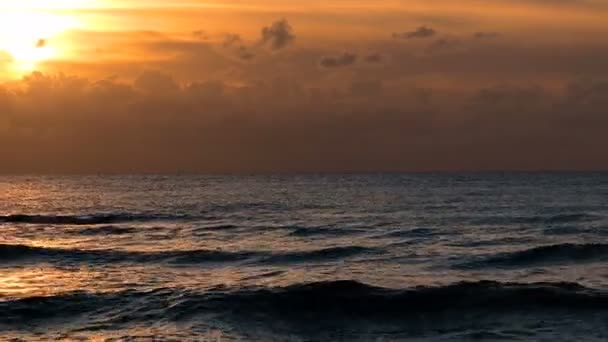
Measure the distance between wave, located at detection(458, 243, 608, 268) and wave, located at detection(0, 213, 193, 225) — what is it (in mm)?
33709

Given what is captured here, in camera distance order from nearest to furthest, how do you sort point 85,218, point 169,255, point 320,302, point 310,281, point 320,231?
point 320,302
point 310,281
point 169,255
point 320,231
point 85,218

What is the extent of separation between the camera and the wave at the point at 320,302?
24314 mm

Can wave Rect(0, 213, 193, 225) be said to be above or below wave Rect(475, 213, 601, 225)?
above

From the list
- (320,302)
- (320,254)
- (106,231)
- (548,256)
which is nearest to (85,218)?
(106,231)

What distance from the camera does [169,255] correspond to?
38.5m

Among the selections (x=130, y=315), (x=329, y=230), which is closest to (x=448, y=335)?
(x=130, y=315)

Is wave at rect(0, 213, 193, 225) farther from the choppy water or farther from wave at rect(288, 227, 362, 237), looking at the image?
wave at rect(288, 227, 362, 237)

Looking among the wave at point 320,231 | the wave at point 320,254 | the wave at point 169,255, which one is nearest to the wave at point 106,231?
the wave at point 169,255

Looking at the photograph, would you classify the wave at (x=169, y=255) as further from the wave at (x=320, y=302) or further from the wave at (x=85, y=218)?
the wave at (x=85, y=218)

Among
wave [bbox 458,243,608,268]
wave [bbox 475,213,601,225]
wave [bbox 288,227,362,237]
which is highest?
wave [bbox 288,227,362,237]

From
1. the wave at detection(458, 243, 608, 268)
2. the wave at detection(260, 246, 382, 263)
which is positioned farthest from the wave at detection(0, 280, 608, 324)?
the wave at detection(260, 246, 382, 263)

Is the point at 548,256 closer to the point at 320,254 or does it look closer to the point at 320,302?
the point at 320,254

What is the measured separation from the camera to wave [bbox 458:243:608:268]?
115ft

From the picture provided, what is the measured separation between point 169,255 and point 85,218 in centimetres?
3001
